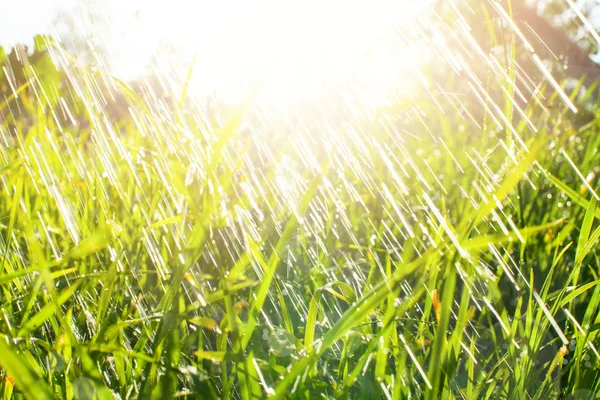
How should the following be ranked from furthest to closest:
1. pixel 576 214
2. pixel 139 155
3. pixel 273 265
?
pixel 139 155 < pixel 576 214 < pixel 273 265

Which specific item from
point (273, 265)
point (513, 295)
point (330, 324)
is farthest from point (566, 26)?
point (273, 265)

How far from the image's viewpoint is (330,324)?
2.74 ft

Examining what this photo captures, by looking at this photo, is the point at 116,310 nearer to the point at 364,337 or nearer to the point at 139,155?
the point at 364,337

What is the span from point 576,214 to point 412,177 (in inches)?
22.9

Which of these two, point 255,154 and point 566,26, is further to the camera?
point 566,26

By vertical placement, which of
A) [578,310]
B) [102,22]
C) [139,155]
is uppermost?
[102,22]

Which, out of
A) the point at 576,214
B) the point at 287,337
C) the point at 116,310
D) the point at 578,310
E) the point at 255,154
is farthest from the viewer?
the point at 255,154

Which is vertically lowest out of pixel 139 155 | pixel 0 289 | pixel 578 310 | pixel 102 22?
pixel 578 310

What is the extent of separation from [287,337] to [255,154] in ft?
4.45

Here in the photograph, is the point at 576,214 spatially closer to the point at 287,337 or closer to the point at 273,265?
the point at 287,337

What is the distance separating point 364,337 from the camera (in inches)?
27.9

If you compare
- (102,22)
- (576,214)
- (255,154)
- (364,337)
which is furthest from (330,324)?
(255,154)

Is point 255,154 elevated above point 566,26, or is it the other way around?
point 255,154

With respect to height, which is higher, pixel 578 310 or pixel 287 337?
pixel 287 337
